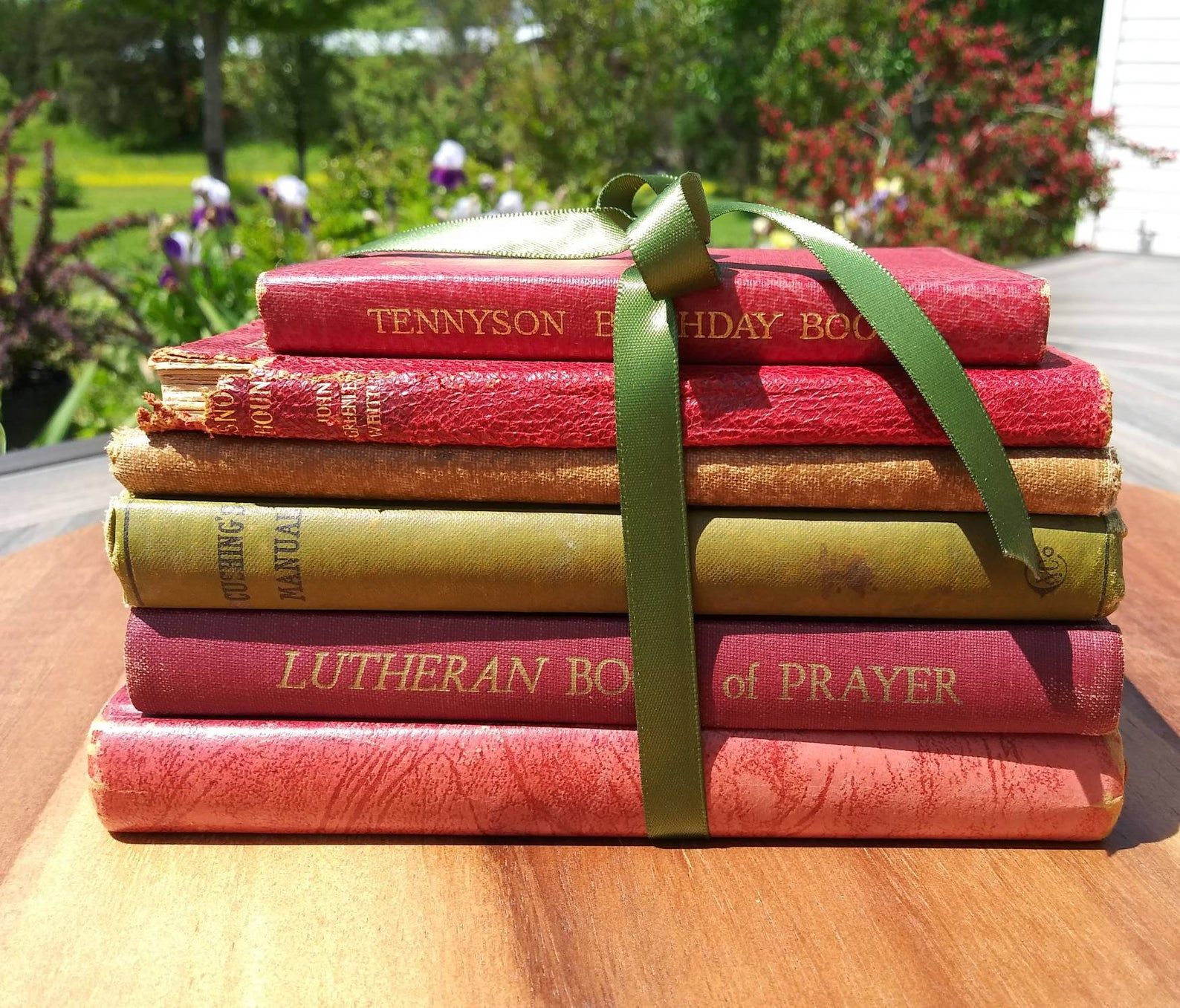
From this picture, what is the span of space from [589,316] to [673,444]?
0.40ft

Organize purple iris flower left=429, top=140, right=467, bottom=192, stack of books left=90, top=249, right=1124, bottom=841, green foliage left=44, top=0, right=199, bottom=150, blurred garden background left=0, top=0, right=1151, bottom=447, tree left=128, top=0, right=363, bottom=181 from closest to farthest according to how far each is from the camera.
A: 1. stack of books left=90, top=249, right=1124, bottom=841
2. purple iris flower left=429, top=140, right=467, bottom=192
3. blurred garden background left=0, top=0, right=1151, bottom=447
4. tree left=128, top=0, right=363, bottom=181
5. green foliage left=44, top=0, right=199, bottom=150

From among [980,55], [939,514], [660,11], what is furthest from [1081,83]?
[939,514]

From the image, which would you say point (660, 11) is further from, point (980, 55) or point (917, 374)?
point (917, 374)

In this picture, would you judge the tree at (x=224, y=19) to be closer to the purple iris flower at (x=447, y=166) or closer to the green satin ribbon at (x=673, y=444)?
the purple iris flower at (x=447, y=166)

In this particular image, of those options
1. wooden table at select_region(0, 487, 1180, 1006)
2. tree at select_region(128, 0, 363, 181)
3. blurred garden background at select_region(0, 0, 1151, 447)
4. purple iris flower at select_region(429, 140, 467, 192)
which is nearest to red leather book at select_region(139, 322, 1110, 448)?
wooden table at select_region(0, 487, 1180, 1006)

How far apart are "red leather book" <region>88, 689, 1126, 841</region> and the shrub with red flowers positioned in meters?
4.68

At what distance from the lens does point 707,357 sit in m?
0.75

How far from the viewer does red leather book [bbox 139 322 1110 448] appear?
712 mm

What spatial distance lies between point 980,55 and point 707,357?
21.8ft

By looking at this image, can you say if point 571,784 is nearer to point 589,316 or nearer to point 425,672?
point 425,672

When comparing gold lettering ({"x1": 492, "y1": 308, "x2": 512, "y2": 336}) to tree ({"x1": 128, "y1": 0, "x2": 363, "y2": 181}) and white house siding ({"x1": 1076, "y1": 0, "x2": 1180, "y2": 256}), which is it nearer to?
white house siding ({"x1": 1076, "y1": 0, "x2": 1180, "y2": 256})

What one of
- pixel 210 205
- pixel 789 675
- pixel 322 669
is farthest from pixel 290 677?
pixel 210 205

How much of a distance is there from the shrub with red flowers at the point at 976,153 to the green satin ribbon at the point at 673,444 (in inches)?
183

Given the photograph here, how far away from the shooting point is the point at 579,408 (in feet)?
2.34
